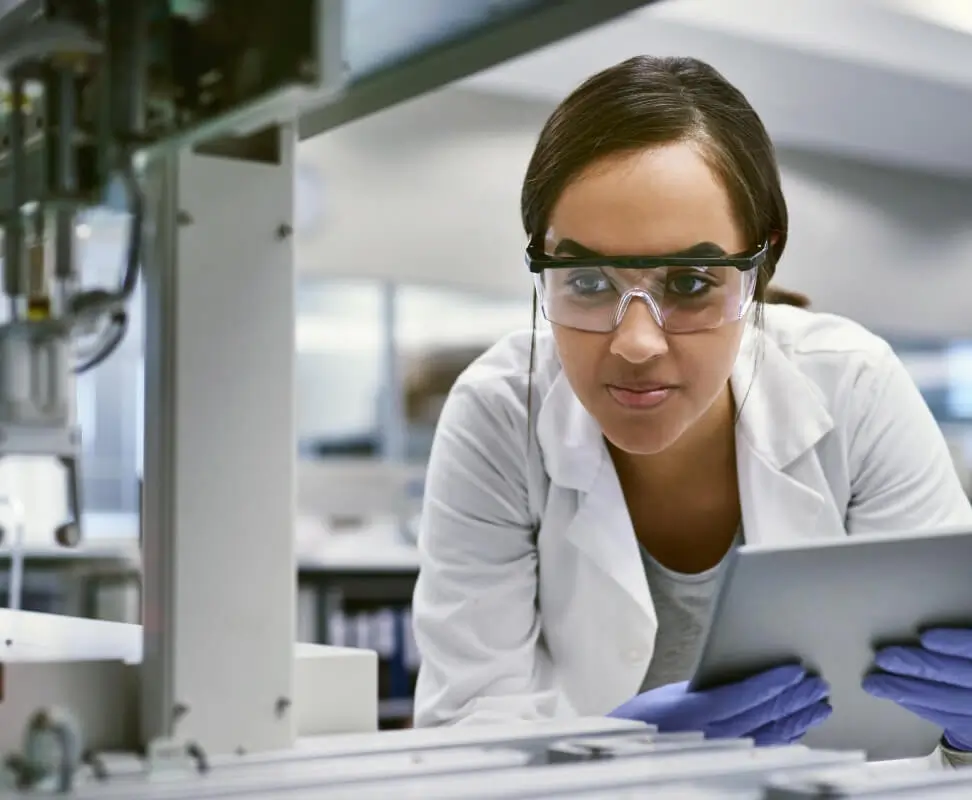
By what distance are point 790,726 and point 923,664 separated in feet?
0.45

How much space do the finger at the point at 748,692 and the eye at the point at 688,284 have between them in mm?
419

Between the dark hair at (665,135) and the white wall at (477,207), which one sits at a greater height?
the white wall at (477,207)

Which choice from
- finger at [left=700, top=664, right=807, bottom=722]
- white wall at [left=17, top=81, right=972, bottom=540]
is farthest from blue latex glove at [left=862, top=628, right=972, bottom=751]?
white wall at [left=17, top=81, right=972, bottom=540]

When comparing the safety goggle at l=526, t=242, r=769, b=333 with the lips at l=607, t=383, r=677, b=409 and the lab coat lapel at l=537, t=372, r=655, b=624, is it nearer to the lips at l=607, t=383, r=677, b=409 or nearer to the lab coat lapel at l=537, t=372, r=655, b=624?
the lips at l=607, t=383, r=677, b=409

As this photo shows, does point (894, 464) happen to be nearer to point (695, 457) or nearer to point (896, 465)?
point (896, 465)

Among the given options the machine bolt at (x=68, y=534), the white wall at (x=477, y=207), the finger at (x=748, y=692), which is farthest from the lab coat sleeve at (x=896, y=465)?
the white wall at (x=477, y=207)

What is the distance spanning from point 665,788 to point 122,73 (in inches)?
22.0

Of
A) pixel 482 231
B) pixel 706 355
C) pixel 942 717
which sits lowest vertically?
pixel 942 717

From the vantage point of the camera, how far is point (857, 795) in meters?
0.75

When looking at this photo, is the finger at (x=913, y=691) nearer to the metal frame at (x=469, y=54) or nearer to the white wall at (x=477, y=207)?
the metal frame at (x=469, y=54)

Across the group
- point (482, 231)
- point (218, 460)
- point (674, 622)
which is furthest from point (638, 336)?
point (482, 231)

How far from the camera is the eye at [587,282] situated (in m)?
1.33

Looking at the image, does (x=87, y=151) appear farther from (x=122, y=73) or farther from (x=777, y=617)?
(x=777, y=617)

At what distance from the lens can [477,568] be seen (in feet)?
4.95
